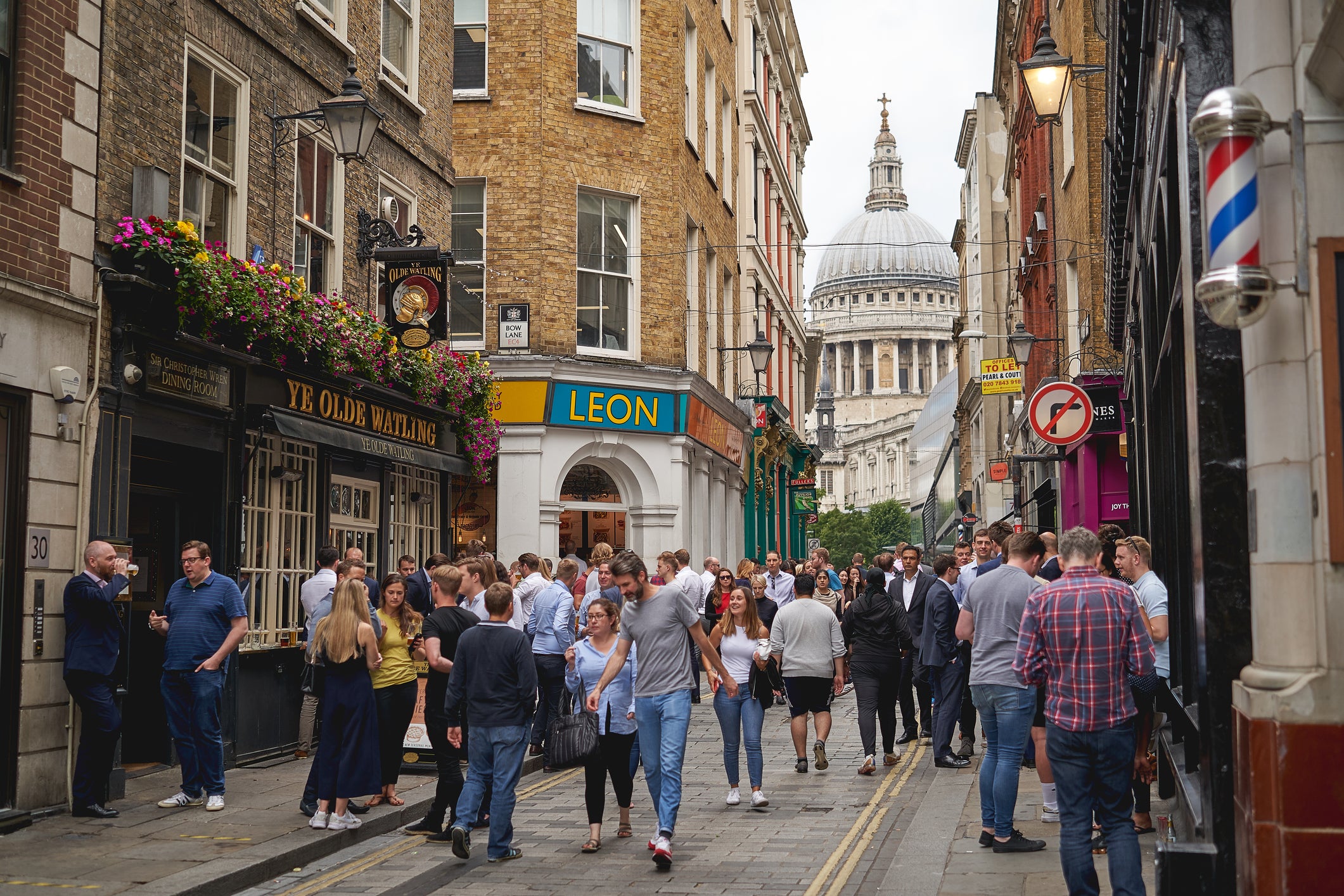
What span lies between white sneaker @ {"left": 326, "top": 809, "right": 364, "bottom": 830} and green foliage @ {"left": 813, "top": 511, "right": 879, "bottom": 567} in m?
114

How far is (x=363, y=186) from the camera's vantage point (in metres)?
16.0

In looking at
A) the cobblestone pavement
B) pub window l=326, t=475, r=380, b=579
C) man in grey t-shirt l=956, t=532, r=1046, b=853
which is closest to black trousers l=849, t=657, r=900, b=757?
the cobblestone pavement

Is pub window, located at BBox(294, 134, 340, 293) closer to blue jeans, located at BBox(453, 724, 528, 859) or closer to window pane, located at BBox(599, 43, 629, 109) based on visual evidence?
blue jeans, located at BBox(453, 724, 528, 859)

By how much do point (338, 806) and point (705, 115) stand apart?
21.2m

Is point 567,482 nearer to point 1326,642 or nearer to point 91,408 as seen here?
point 91,408

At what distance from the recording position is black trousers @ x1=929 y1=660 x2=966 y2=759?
13.1 meters

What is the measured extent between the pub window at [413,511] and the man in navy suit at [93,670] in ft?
21.7

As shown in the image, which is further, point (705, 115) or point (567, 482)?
point (705, 115)

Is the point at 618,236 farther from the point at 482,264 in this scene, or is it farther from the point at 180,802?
the point at 180,802

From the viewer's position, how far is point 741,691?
452 inches

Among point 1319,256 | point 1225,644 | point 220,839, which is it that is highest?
point 1319,256

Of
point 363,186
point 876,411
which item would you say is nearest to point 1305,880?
A: point 363,186

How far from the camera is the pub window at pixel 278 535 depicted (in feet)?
43.7

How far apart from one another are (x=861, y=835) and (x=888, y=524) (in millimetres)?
118519
